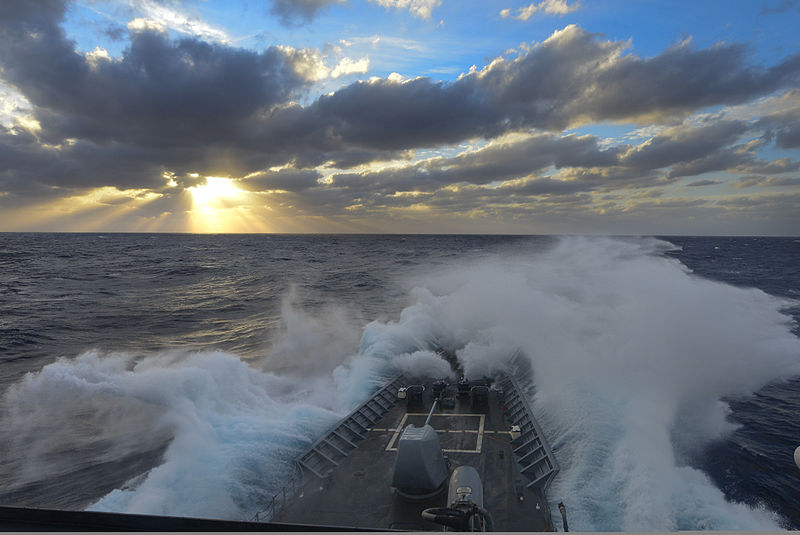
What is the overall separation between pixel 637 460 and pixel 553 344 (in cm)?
1355

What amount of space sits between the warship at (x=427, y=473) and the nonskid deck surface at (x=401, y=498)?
0.12 ft

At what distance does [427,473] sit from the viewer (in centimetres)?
1488

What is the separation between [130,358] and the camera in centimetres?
3525

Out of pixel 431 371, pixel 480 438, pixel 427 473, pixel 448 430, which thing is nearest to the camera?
pixel 427 473

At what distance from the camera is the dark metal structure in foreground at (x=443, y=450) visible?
14633 millimetres

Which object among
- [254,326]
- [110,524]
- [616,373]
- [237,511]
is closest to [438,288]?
[254,326]

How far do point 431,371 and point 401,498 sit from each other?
47.0 ft

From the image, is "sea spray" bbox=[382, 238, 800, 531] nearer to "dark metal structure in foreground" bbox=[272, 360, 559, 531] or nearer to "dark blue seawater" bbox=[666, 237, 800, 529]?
"dark blue seawater" bbox=[666, 237, 800, 529]

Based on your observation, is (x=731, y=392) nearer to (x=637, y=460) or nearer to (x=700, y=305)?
(x=700, y=305)

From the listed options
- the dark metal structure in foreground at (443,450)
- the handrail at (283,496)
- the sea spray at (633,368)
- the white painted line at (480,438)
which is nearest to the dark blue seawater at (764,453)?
the sea spray at (633,368)

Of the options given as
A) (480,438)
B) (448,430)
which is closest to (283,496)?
(448,430)

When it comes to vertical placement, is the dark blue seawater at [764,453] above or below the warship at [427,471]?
below

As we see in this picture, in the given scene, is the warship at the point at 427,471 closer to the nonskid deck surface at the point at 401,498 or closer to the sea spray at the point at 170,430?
the nonskid deck surface at the point at 401,498

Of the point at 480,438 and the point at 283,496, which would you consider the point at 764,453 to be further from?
the point at 283,496
